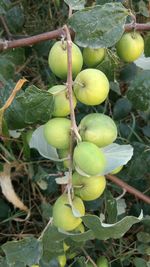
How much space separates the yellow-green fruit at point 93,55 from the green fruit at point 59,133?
7.8 inches

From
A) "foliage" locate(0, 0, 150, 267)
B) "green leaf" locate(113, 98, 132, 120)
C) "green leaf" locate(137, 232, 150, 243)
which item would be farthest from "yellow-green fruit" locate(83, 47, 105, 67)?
"green leaf" locate(137, 232, 150, 243)

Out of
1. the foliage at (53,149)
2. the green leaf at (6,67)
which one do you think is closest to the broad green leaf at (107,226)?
the foliage at (53,149)

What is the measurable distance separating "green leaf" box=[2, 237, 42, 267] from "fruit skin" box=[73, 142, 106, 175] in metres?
0.24

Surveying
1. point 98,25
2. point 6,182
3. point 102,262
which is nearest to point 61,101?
point 98,25

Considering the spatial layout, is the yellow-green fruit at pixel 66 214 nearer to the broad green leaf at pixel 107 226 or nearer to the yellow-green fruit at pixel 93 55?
the broad green leaf at pixel 107 226

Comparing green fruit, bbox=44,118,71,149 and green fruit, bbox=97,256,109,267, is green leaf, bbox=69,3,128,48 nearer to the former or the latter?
green fruit, bbox=44,118,71,149

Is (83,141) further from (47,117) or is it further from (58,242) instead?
(58,242)

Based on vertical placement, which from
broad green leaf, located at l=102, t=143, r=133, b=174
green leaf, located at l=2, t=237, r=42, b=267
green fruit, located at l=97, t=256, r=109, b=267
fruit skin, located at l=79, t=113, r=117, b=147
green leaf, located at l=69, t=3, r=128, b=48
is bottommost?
green fruit, located at l=97, t=256, r=109, b=267

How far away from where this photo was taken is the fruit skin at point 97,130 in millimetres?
715

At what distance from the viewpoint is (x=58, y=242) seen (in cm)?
83

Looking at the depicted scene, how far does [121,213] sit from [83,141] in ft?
1.95

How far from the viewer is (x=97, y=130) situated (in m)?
0.72

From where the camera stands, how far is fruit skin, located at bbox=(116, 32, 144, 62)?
2.87 feet

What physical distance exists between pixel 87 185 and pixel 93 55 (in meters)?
0.24
